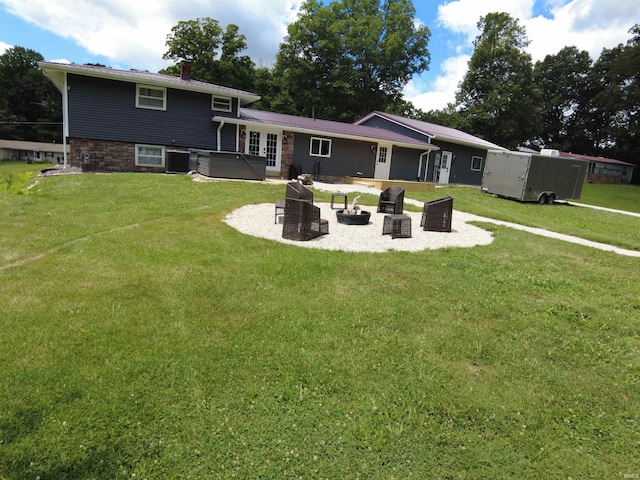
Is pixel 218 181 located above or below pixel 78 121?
below

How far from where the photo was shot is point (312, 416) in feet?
8.73

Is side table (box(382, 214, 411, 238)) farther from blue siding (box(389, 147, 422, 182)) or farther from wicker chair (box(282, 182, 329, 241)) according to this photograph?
blue siding (box(389, 147, 422, 182))

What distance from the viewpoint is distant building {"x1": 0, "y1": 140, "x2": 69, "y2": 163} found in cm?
4791

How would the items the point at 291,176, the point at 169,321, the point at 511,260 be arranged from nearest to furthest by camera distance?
the point at 169,321, the point at 511,260, the point at 291,176

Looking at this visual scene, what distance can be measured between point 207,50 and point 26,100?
122ft

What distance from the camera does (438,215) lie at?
865 centimetres

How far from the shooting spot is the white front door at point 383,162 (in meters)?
21.8

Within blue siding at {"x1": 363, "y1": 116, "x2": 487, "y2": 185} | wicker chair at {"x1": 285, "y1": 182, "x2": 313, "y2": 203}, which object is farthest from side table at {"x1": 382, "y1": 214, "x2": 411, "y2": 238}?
blue siding at {"x1": 363, "y1": 116, "x2": 487, "y2": 185}

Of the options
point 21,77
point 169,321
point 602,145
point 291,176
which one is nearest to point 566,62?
point 602,145

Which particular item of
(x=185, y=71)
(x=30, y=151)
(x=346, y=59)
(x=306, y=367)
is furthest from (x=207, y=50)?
(x=306, y=367)

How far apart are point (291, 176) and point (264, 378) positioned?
16.2m

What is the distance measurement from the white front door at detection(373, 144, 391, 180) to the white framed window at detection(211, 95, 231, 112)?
8.45 metres

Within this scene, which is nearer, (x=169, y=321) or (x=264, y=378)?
(x=264, y=378)

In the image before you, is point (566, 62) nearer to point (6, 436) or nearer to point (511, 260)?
point (511, 260)
